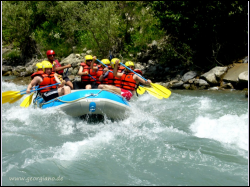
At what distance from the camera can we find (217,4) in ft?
35.4

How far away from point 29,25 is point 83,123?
15.2 m

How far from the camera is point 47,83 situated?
6.09 m

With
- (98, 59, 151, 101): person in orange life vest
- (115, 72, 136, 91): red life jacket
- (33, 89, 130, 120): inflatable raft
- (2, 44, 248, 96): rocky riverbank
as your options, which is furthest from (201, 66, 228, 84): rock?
(33, 89, 130, 120): inflatable raft

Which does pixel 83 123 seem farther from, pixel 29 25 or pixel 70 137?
pixel 29 25

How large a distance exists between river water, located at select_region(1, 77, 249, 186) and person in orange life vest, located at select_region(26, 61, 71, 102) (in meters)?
0.47

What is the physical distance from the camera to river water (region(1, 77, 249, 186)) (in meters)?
3.46

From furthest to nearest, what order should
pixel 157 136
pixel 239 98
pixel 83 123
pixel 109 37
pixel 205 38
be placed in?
pixel 109 37 < pixel 205 38 < pixel 239 98 < pixel 83 123 < pixel 157 136

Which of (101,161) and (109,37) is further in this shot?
(109,37)

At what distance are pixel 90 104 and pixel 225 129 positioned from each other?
2.68 m

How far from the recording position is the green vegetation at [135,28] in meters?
11.5

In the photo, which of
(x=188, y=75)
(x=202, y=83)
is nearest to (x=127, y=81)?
(x=202, y=83)

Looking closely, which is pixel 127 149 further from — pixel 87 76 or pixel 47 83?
pixel 87 76

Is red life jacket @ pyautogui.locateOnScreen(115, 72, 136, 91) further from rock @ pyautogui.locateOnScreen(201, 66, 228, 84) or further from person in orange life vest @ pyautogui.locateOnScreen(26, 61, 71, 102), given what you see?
rock @ pyautogui.locateOnScreen(201, 66, 228, 84)

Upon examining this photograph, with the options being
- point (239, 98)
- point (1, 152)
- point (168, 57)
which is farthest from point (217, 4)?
point (1, 152)
